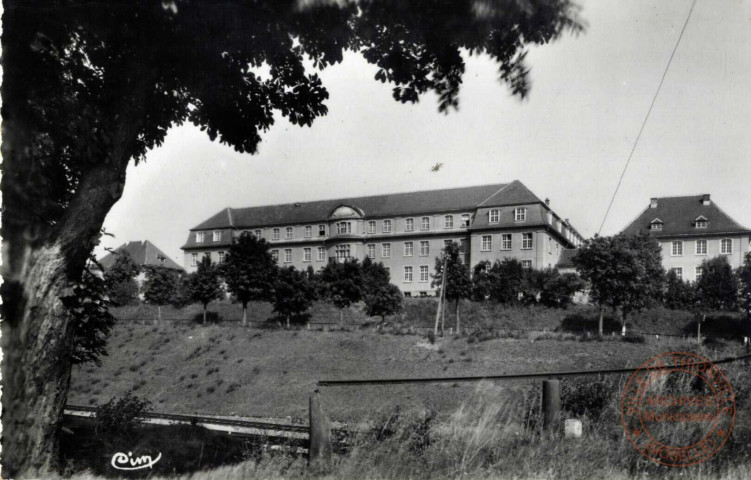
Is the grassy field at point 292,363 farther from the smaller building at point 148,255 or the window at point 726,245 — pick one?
the smaller building at point 148,255

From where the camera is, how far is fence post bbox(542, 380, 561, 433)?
4.21 meters

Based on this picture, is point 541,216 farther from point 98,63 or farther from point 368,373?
point 98,63

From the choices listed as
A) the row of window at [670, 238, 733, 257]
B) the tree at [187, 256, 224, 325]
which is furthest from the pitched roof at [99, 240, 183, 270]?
the row of window at [670, 238, 733, 257]

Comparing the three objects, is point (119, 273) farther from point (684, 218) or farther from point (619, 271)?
point (684, 218)

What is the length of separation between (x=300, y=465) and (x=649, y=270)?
3492 centimetres

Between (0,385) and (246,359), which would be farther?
(246,359)

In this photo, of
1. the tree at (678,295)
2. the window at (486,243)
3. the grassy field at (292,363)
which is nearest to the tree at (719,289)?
the tree at (678,295)

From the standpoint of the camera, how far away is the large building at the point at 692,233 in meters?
46.0

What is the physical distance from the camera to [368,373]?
74.5 ft

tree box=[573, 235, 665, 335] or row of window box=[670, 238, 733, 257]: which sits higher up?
row of window box=[670, 238, 733, 257]

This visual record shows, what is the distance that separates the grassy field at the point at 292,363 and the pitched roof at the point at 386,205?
1079 inches

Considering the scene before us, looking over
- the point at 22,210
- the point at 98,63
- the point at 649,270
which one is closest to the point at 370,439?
the point at 22,210

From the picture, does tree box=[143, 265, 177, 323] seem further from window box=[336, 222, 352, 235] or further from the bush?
the bush

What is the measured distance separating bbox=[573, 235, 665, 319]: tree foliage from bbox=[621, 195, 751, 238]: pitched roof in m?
15.5
